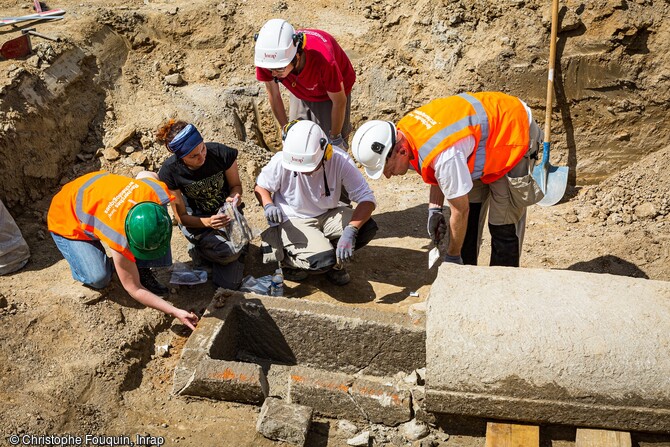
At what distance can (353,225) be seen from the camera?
4.50 meters

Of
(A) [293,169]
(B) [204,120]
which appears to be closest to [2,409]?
(A) [293,169]

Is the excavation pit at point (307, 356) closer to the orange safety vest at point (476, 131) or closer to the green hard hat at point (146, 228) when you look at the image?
the green hard hat at point (146, 228)

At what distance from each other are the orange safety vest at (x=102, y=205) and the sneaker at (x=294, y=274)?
3.31 ft

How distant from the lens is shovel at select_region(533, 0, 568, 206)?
16.5ft

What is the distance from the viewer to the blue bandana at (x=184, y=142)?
4250 mm

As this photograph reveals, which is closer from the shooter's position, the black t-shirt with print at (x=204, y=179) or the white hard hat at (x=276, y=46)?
the black t-shirt with print at (x=204, y=179)

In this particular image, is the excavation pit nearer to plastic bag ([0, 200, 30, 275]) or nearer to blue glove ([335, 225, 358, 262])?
blue glove ([335, 225, 358, 262])

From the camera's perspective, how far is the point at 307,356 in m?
3.96

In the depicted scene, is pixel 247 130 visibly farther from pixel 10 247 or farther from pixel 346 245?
pixel 10 247

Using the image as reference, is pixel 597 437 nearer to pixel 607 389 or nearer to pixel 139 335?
pixel 607 389

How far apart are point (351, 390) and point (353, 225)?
1.35 metres

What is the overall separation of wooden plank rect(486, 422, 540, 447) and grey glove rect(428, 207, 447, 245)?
144cm

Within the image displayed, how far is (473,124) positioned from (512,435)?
169cm

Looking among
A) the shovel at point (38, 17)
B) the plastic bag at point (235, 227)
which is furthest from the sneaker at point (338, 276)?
the shovel at point (38, 17)
